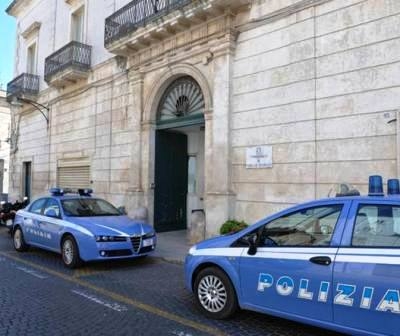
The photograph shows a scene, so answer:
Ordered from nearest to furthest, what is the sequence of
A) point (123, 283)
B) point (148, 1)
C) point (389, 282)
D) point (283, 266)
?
point (389, 282) < point (283, 266) < point (123, 283) < point (148, 1)

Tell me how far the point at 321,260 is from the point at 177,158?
31.4 feet

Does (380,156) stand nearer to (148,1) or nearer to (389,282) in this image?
(389,282)

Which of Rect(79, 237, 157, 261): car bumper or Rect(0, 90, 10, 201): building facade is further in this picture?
Rect(0, 90, 10, 201): building facade

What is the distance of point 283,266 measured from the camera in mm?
4074

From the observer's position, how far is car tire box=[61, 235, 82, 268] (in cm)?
729

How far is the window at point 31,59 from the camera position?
69.1ft

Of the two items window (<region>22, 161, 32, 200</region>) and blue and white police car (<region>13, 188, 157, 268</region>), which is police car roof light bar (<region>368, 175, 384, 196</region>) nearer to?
blue and white police car (<region>13, 188, 157, 268</region>)

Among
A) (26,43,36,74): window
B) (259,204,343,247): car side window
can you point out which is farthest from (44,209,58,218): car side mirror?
(26,43,36,74): window

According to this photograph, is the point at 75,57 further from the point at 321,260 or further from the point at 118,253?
the point at 321,260

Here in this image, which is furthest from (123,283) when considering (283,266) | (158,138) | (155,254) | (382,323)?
(158,138)

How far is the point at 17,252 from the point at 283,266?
7413 mm

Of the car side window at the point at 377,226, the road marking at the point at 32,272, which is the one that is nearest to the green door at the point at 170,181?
the road marking at the point at 32,272

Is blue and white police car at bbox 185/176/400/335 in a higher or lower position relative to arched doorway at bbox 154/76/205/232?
lower

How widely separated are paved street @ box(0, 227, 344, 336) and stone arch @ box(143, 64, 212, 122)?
485cm
